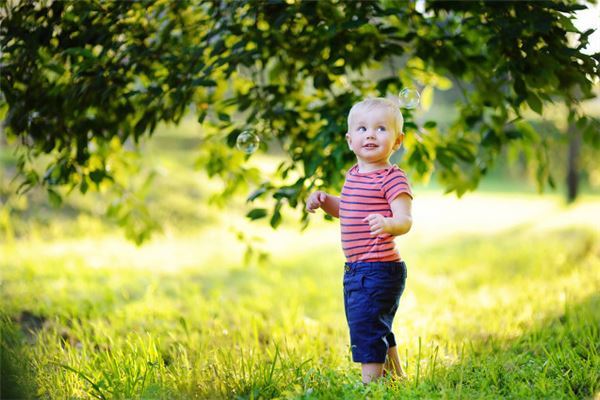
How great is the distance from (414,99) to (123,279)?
4.29 m

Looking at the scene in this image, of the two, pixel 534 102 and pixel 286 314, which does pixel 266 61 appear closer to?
pixel 534 102

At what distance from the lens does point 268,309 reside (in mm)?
5883

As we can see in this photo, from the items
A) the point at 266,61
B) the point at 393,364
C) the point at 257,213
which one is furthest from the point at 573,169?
the point at 393,364

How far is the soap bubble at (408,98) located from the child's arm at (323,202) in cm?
69

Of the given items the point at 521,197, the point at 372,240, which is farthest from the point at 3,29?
the point at 521,197

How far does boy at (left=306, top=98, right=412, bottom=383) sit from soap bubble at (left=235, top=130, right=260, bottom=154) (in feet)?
3.18

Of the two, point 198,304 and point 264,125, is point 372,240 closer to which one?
point 264,125

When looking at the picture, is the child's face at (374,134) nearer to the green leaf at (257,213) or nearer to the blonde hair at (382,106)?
the blonde hair at (382,106)

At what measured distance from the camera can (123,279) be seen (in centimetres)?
684

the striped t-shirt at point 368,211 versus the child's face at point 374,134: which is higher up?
the child's face at point 374,134

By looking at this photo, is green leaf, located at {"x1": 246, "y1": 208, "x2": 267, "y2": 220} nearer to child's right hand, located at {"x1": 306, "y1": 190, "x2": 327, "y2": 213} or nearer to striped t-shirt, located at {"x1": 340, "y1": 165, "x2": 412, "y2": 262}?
child's right hand, located at {"x1": 306, "y1": 190, "x2": 327, "y2": 213}

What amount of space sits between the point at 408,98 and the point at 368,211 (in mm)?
830

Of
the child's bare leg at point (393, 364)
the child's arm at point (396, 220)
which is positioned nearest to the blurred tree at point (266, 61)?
the child's arm at point (396, 220)

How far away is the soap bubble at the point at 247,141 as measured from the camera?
3.83 meters
